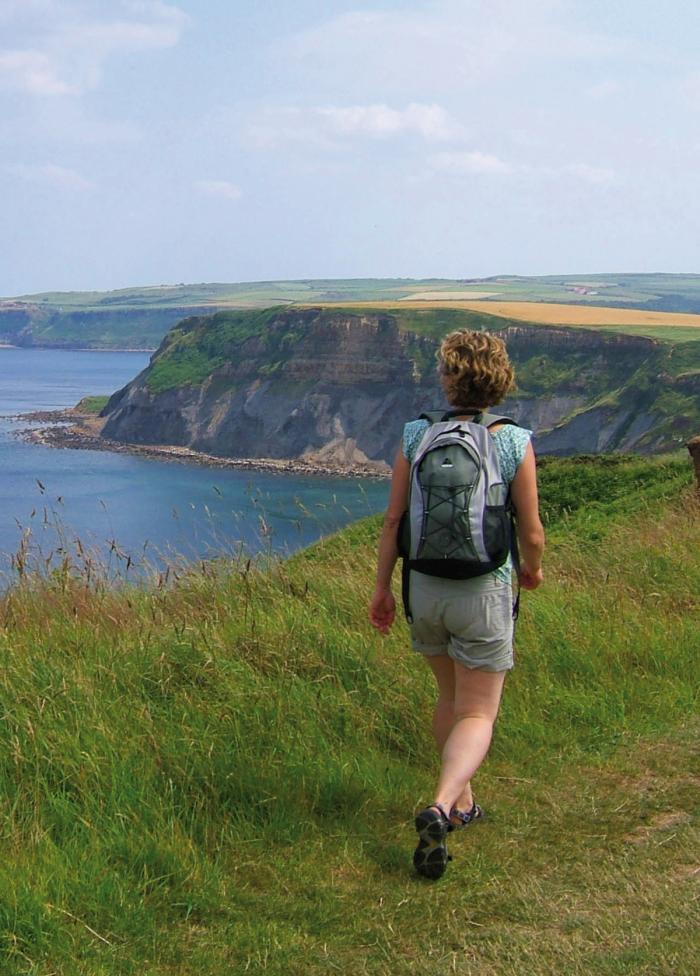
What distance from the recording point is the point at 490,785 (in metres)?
4.68

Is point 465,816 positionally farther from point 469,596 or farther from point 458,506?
point 458,506

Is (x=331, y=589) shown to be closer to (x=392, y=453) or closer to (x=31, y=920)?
(x=31, y=920)

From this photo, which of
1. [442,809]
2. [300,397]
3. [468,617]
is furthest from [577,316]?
[442,809]

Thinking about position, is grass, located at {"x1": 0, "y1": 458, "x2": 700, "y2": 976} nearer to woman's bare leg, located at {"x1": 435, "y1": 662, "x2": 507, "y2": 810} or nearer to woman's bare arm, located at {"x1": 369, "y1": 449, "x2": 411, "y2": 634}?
woman's bare leg, located at {"x1": 435, "y1": 662, "x2": 507, "y2": 810}

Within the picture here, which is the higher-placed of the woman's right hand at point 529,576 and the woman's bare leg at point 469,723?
the woman's right hand at point 529,576

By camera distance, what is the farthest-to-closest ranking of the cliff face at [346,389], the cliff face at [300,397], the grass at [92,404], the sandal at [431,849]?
the grass at [92,404]
the cliff face at [300,397]
the cliff face at [346,389]
the sandal at [431,849]

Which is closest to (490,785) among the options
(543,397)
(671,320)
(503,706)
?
(503,706)

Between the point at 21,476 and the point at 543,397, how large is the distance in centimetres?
5292

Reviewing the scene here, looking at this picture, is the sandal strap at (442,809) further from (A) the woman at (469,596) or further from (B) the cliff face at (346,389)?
(B) the cliff face at (346,389)

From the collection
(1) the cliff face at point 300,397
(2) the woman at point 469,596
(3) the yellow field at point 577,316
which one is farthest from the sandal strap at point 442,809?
(3) the yellow field at point 577,316

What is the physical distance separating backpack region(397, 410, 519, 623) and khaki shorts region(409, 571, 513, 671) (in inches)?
2.8

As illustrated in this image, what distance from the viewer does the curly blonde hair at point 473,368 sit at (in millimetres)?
4160

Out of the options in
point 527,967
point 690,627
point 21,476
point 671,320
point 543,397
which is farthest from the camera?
point 671,320

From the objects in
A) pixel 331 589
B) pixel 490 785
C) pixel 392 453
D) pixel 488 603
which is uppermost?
pixel 488 603
